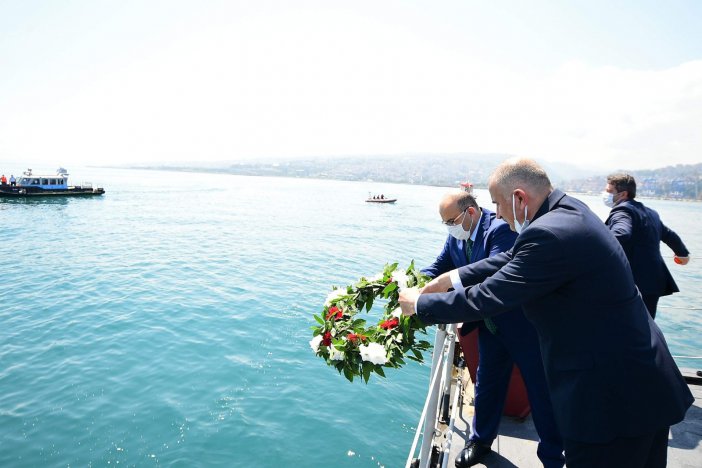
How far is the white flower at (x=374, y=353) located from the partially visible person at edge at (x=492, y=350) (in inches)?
51.7

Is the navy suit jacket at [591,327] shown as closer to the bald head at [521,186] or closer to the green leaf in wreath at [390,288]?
the bald head at [521,186]

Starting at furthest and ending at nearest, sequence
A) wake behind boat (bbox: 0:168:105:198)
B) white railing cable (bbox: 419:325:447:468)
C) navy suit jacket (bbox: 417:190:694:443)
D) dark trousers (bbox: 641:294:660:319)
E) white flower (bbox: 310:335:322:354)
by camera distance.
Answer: wake behind boat (bbox: 0:168:105:198), dark trousers (bbox: 641:294:660:319), white railing cable (bbox: 419:325:447:468), white flower (bbox: 310:335:322:354), navy suit jacket (bbox: 417:190:694:443)

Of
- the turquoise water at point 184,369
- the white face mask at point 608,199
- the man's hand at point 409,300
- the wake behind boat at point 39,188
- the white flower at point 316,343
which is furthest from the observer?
the wake behind boat at point 39,188

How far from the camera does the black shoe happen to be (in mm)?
3810

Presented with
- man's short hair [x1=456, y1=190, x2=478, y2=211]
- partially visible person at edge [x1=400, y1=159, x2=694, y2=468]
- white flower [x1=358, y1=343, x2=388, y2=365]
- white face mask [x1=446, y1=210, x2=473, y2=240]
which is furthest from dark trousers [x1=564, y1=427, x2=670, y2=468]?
man's short hair [x1=456, y1=190, x2=478, y2=211]

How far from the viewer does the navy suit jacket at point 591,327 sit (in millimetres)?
2088

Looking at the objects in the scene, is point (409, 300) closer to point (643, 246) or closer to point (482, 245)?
point (482, 245)

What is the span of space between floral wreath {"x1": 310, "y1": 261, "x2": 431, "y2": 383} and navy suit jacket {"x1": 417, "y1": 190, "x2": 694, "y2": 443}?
3.37ft

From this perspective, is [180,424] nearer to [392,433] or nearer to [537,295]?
[392,433]

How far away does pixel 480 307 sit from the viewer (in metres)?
2.32

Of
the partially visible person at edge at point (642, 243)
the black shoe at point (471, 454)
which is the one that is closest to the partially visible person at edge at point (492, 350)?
the black shoe at point (471, 454)

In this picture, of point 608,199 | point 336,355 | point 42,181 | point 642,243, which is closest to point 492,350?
point 336,355

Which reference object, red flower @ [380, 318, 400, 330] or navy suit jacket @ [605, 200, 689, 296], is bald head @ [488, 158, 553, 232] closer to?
red flower @ [380, 318, 400, 330]

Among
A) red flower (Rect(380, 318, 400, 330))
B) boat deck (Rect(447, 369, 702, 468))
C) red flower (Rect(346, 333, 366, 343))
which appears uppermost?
red flower (Rect(380, 318, 400, 330))
